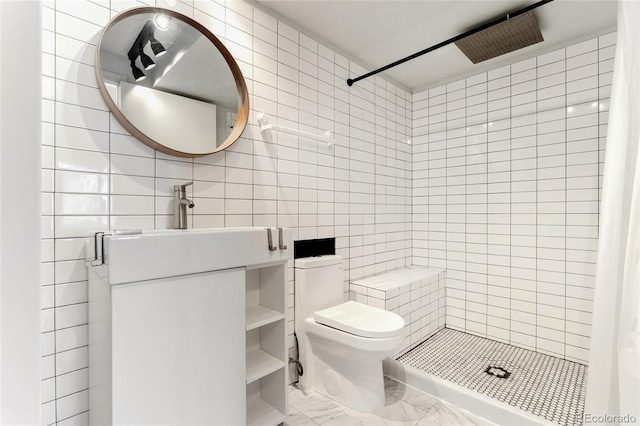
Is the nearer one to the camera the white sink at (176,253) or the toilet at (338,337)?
the white sink at (176,253)

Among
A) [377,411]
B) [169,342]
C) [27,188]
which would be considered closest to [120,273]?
[169,342]

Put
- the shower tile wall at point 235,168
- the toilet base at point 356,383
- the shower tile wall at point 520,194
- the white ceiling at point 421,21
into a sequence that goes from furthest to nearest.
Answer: the shower tile wall at point 520,194 < the white ceiling at point 421,21 < the toilet base at point 356,383 < the shower tile wall at point 235,168

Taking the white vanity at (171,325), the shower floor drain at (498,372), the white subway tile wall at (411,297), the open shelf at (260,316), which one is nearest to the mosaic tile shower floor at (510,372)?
the shower floor drain at (498,372)

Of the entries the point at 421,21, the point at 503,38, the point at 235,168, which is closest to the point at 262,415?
the point at 235,168

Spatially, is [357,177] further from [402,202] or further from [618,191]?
[618,191]

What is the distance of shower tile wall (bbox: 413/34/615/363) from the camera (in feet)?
6.73

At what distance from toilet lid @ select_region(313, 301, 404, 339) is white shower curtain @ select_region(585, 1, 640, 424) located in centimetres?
82

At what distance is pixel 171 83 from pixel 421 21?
159 cm

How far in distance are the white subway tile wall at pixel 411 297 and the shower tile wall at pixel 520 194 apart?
179 millimetres

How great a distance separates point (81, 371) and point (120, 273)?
61 cm

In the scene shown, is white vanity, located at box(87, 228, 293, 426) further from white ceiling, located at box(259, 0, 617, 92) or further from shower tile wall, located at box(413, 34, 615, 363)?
shower tile wall, located at box(413, 34, 615, 363)

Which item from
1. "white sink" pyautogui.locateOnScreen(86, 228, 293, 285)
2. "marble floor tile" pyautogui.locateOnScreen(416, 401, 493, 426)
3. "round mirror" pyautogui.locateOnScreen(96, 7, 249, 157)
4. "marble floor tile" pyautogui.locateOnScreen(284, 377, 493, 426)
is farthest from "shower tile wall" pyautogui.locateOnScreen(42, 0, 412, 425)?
"marble floor tile" pyautogui.locateOnScreen(416, 401, 493, 426)

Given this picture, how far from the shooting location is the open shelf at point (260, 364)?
4.49 ft

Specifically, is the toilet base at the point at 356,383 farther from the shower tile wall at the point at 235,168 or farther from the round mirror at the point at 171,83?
the round mirror at the point at 171,83
